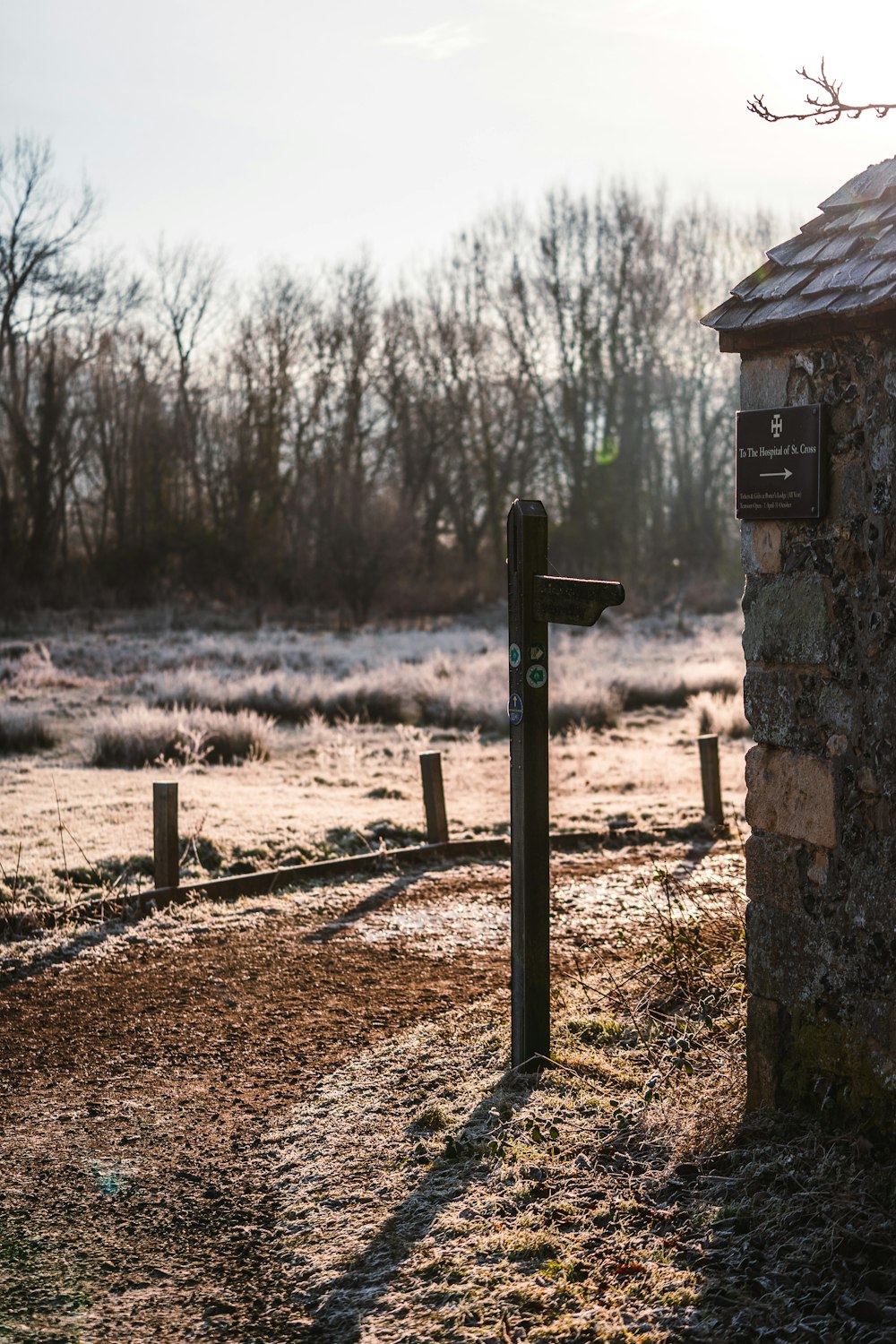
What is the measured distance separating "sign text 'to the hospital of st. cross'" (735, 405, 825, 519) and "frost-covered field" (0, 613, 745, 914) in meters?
4.97

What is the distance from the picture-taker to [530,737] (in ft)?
15.1

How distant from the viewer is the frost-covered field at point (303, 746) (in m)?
8.84

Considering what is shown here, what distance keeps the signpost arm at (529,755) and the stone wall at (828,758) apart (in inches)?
31.1

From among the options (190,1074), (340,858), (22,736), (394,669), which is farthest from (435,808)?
(394,669)

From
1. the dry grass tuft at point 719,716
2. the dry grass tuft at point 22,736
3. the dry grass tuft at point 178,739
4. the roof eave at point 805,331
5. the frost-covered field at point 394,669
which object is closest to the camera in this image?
the roof eave at point 805,331

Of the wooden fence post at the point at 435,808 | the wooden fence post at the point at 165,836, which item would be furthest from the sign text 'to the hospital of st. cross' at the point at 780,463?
the wooden fence post at the point at 435,808

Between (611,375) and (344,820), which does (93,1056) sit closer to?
(344,820)

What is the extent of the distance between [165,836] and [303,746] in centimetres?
609

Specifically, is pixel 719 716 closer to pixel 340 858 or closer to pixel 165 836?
pixel 340 858

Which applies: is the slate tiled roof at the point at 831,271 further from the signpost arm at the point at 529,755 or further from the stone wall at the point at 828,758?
the signpost arm at the point at 529,755

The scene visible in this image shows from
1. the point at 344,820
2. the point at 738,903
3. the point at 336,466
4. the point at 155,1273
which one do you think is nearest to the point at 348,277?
the point at 336,466

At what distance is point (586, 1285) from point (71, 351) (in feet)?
121

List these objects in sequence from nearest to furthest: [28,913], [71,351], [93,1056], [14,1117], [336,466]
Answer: [14,1117] → [93,1056] → [28,913] → [71,351] → [336,466]

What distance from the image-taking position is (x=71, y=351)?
3678 centimetres
